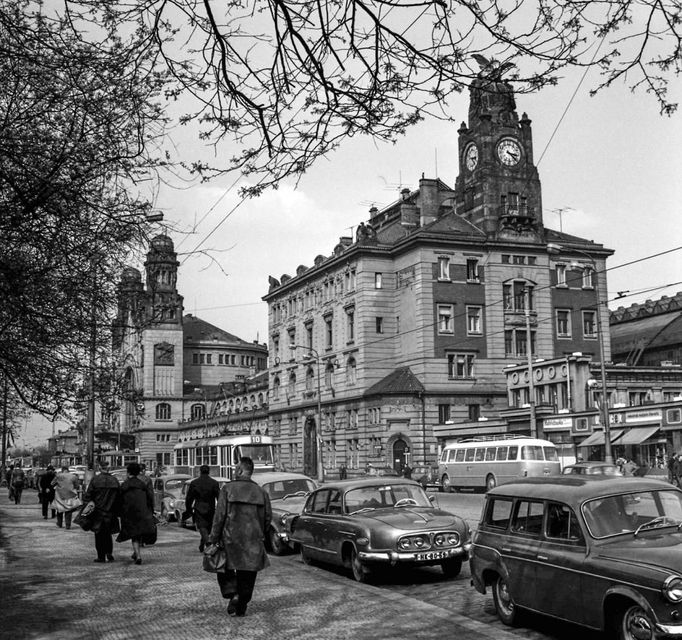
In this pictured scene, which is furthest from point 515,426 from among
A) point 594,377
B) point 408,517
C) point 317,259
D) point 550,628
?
point 550,628

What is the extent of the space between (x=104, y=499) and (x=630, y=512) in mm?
10735

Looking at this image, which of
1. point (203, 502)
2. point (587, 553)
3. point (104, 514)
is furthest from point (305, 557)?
point (587, 553)

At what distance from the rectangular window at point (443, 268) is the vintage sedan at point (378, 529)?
176ft

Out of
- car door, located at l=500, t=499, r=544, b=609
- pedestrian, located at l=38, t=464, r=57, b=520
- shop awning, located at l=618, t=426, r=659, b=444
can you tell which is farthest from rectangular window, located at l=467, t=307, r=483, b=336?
car door, located at l=500, t=499, r=544, b=609

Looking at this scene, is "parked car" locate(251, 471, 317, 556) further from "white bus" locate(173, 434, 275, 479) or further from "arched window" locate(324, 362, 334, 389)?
"arched window" locate(324, 362, 334, 389)

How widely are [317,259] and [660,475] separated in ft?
160

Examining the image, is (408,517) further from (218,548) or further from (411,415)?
(411,415)

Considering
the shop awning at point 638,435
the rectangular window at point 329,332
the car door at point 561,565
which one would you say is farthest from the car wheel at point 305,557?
the rectangular window at point 329,332

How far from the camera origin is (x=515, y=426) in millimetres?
57719

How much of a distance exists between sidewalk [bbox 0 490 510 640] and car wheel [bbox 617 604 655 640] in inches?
57.4

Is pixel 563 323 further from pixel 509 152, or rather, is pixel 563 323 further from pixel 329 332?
pixel 329 332

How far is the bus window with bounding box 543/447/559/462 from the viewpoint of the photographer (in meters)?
45.8

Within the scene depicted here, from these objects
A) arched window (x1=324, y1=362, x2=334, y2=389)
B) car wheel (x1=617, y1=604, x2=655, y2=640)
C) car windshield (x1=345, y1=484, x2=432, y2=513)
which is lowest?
car wheel (x1=617, y1=604, x2=655, y2=640)

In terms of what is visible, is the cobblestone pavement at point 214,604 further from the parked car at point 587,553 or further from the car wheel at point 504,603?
the parked car at point 587,553
